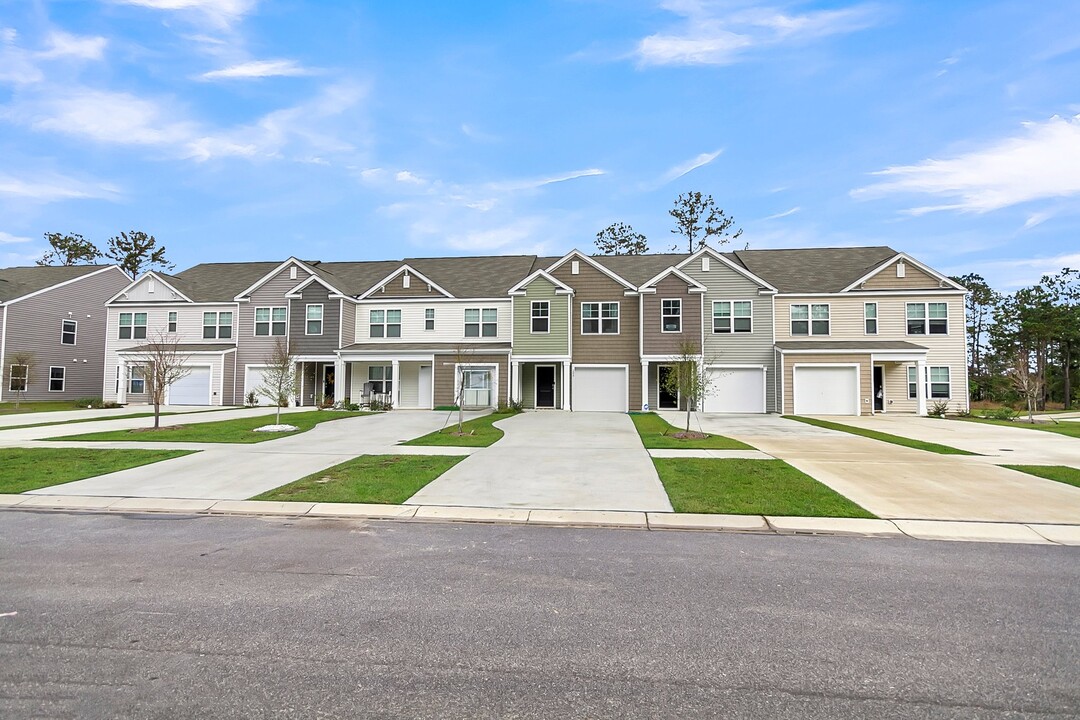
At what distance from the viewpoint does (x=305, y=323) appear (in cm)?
3036

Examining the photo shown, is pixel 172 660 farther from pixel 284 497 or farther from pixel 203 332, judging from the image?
pixel 203 332

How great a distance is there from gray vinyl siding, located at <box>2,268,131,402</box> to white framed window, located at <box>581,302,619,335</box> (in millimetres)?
30430

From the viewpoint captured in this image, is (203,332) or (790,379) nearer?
(790,379)

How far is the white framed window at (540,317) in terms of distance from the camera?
94.4 feet

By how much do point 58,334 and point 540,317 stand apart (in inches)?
1172

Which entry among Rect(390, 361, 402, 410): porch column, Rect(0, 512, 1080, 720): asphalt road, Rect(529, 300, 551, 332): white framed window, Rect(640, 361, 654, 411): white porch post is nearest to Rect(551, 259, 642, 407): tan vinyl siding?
Rect(640, 361, 654, 411): white porch post

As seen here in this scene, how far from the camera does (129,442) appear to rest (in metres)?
15.0

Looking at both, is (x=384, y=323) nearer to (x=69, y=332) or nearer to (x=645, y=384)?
(x=645, y=384)

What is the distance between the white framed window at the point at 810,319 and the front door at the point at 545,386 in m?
12.1

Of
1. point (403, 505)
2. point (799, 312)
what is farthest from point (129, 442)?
point (799, 312)

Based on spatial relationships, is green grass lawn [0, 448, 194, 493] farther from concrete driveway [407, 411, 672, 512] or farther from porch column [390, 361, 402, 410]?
porch column [390, 361, 402, 410]

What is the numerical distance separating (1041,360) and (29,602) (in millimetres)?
55282

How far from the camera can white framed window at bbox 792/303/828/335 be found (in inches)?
1129

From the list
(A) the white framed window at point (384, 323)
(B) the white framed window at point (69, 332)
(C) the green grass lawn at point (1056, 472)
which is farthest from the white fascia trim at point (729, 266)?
(B) the white framed window at point (69, 332)
